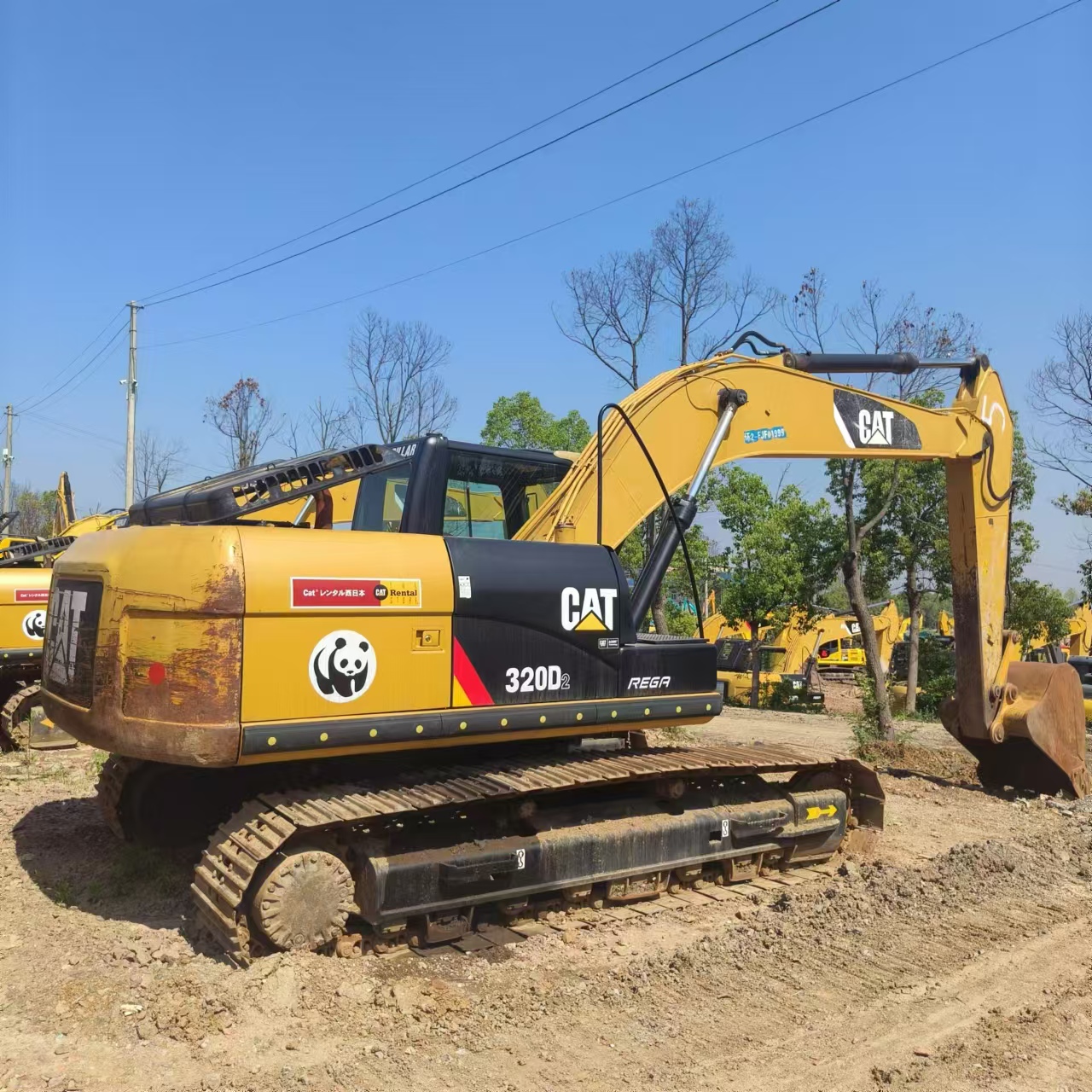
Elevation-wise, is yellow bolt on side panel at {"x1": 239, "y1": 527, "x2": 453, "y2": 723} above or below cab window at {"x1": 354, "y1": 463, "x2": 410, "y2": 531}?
below

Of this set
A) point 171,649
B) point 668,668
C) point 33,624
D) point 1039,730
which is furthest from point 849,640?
point 171,649

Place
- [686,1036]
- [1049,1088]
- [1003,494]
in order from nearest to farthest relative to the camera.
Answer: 1. [1049,1088]
2. [686,1036]
3. [1003,494]

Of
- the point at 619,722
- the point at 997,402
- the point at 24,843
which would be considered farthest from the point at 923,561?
the point at 24,843

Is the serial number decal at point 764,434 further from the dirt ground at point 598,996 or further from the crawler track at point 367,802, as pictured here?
the dirt ground at point 598,996

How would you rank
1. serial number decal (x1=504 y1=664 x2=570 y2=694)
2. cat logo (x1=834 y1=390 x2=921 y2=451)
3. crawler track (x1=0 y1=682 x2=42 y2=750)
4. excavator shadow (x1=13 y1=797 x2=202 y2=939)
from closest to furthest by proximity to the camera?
serial number decal (x1=504 y1=664 x2=570 y2=694) → excavator shadow (x1=13 y1=797 x2=202 y2=939) → cat logo (x1=834 y1=390 x2=921 y2=451) → crawler track (x1=0 y1=682 x2=42 y2=750)

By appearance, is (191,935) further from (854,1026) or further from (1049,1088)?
(1049,1088)

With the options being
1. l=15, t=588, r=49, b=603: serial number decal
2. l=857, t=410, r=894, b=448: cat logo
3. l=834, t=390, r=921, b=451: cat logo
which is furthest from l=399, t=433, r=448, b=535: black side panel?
Answer: l=15, t=588, r=49, b=603: serial number decal

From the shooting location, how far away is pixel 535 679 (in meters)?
5.85

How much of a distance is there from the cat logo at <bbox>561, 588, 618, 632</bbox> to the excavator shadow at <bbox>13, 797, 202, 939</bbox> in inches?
105

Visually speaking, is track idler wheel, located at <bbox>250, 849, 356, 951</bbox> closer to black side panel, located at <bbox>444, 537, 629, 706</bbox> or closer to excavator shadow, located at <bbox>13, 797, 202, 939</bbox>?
excavator shadow, located at <bbox>13, 797, 202, 939</bbox>

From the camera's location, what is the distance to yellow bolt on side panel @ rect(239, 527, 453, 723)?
5.02 meters

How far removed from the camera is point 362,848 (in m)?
5.32

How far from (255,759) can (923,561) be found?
764 inches

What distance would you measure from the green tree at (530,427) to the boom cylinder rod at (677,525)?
1906cm
